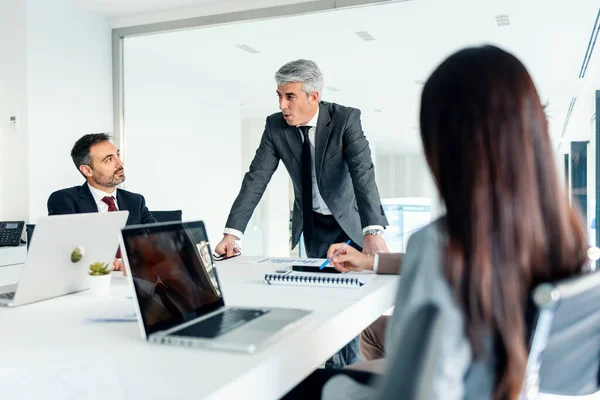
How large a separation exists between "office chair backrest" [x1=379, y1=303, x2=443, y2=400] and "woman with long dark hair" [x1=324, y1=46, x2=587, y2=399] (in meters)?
0.01

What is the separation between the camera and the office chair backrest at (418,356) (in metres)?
0.65

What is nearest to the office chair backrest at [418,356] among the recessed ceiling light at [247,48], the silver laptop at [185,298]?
the silver laptop at [185,298]

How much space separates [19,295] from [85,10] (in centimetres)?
373

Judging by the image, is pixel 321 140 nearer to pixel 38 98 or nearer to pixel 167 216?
pixel 167 216

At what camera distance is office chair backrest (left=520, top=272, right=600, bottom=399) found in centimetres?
69

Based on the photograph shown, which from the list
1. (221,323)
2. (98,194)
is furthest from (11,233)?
(221,323)

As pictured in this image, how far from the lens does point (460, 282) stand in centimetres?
69

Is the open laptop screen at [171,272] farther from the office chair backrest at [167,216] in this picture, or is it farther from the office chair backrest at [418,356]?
the office chair backrest at [167,216]

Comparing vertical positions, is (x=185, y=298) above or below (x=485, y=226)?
below

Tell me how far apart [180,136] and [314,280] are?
4.23 meters

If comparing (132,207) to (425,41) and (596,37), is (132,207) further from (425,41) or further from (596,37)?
(596,37)

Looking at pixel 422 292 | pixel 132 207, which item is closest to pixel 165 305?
pixel 422 292

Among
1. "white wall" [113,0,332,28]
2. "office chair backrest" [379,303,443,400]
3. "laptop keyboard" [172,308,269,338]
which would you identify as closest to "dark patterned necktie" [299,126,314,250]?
"laptop keyboard" [172,308,269,338]

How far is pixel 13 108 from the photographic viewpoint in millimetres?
4215
